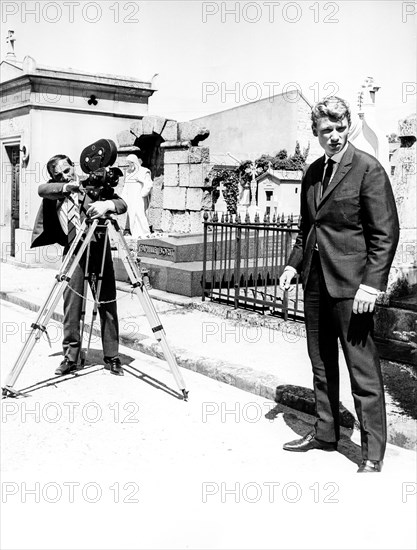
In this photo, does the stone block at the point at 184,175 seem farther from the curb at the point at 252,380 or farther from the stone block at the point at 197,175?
the curb at the point at 252,380

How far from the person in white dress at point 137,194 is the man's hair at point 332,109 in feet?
33.1

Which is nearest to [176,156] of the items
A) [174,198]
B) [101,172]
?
[174,198]

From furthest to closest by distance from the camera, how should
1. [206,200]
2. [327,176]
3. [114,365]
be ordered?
[206,200] < [114,365] < [327,176]

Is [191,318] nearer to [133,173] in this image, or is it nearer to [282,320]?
[282,320]

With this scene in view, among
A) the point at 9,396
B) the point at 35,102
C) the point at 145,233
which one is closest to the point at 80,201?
the point at 9,396

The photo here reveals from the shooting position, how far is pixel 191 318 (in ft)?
28.1

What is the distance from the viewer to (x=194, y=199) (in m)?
13.6

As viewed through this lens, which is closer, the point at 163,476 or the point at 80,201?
the point at 163,476

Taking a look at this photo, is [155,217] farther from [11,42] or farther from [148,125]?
[11,42]

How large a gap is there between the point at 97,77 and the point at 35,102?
160 cm

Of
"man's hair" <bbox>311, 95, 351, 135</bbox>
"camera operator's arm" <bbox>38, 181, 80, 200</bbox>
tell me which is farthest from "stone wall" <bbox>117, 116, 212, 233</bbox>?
"man's hair" <bbox>311, 95, 351, 135</bbox>

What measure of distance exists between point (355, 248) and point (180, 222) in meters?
10.2

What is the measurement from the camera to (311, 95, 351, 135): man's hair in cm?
379

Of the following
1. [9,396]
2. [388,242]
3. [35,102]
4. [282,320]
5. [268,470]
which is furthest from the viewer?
[35,102]
